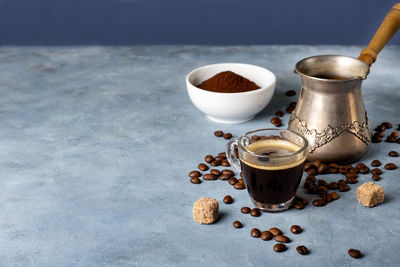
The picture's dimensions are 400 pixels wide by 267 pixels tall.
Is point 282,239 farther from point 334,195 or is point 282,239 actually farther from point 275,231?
point 334,195

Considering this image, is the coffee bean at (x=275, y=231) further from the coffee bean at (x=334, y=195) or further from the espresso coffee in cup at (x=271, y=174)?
the coffee bean at (x=334, y=195)

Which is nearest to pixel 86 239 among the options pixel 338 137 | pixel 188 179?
pixel 188 179

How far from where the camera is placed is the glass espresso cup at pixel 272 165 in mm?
1369

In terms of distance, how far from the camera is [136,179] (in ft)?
5.33

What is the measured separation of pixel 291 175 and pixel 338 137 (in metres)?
0.29

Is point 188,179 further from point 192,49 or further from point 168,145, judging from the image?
point 192,49

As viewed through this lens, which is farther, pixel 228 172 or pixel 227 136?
pixel 227 136

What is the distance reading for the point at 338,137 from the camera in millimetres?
1598

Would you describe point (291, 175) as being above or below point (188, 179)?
above
